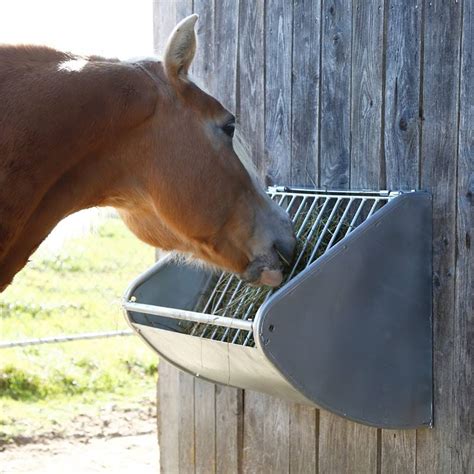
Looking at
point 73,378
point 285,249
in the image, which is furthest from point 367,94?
point 73,378

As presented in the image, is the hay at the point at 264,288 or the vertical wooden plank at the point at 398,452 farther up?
the hay at the point at 264,288

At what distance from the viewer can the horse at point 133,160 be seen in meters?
2.90

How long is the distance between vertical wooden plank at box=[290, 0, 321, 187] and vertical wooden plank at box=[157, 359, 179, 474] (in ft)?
5.07

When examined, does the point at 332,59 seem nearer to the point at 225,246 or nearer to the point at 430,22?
the point at 430,22

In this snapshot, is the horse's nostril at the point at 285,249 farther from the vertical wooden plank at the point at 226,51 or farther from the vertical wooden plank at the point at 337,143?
the vertical wooden plank at the point at 226,51

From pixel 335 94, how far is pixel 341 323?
1.11 m

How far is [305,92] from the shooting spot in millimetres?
3836

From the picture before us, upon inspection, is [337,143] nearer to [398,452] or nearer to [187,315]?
[187,315]

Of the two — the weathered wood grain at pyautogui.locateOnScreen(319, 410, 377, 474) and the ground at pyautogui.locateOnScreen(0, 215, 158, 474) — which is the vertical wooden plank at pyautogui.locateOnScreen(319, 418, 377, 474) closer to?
the weathered wood grain at pyautogui.locateOnScreen(319, 410, 377, 474)

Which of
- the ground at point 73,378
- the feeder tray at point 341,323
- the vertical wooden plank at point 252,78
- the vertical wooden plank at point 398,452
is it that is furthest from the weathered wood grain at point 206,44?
the vertical wooden plank at point 398,452

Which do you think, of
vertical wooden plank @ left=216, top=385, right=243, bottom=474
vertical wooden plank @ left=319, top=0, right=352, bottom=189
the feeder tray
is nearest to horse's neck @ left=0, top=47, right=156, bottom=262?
the feeder tray

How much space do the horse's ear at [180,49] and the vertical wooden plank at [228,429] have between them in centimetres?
181

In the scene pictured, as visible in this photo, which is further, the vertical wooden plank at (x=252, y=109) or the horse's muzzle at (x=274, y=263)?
the vertical wooden plank at (x=252, y=109)

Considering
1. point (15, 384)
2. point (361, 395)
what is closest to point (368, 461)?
point (361, 395)
